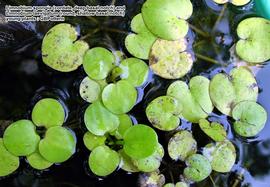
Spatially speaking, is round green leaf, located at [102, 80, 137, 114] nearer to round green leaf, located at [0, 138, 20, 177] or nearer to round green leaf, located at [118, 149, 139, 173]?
round green leaf, located at [118, 149, 139, 173]

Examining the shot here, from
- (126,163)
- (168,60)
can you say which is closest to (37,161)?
(126,163)

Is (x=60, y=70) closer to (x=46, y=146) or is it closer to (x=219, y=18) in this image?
(x=46, y=146)

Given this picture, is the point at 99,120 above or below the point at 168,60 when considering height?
below

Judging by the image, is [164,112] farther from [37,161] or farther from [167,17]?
[37,161]

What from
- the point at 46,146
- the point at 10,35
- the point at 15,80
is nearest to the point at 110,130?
the point at 46,146

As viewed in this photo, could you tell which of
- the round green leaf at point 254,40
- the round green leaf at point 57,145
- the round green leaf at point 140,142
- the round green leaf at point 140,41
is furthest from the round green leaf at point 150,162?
the round green leaf at point 254,40

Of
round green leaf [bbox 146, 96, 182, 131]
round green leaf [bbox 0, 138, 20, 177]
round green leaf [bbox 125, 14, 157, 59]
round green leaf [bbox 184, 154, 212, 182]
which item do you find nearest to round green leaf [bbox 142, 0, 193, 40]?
round green leaf [bbox 125, 14, 157, 59]
